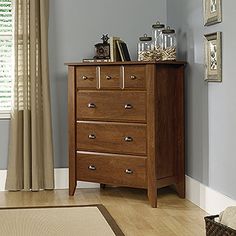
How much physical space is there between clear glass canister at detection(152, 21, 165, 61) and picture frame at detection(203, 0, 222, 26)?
25.1 inches

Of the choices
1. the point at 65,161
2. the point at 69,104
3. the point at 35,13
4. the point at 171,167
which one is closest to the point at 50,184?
the point at 65,161

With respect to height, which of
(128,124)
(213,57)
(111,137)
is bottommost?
(111,137)

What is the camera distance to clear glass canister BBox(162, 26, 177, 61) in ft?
16.9

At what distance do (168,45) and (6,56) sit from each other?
143 centimetres

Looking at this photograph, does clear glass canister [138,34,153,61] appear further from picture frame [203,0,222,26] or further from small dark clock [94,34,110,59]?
picture frame [203,0,222,26]

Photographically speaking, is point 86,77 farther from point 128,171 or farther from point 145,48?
point 128,171

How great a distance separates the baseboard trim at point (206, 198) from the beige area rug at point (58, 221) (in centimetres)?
71

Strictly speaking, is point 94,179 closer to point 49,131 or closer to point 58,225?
point 49,131

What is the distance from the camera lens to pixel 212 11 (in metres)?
4.45

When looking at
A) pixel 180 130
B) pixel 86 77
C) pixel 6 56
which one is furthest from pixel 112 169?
pixel 6 56

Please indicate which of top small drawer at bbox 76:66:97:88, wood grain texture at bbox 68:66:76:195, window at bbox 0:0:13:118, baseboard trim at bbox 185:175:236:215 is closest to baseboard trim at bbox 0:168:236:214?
baseboard trim at bbox 185:175:236:215

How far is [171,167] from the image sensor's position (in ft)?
17.0

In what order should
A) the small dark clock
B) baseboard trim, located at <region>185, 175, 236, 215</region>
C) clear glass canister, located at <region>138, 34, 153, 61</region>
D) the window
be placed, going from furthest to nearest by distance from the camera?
1. the window
2. the small dark clock
3. clear glass canister, located at <region>138, 34, 153, 61</region>
4. baseboard trim, located at <region>185, 175, 236, 215</region>

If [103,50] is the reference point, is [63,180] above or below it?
below
